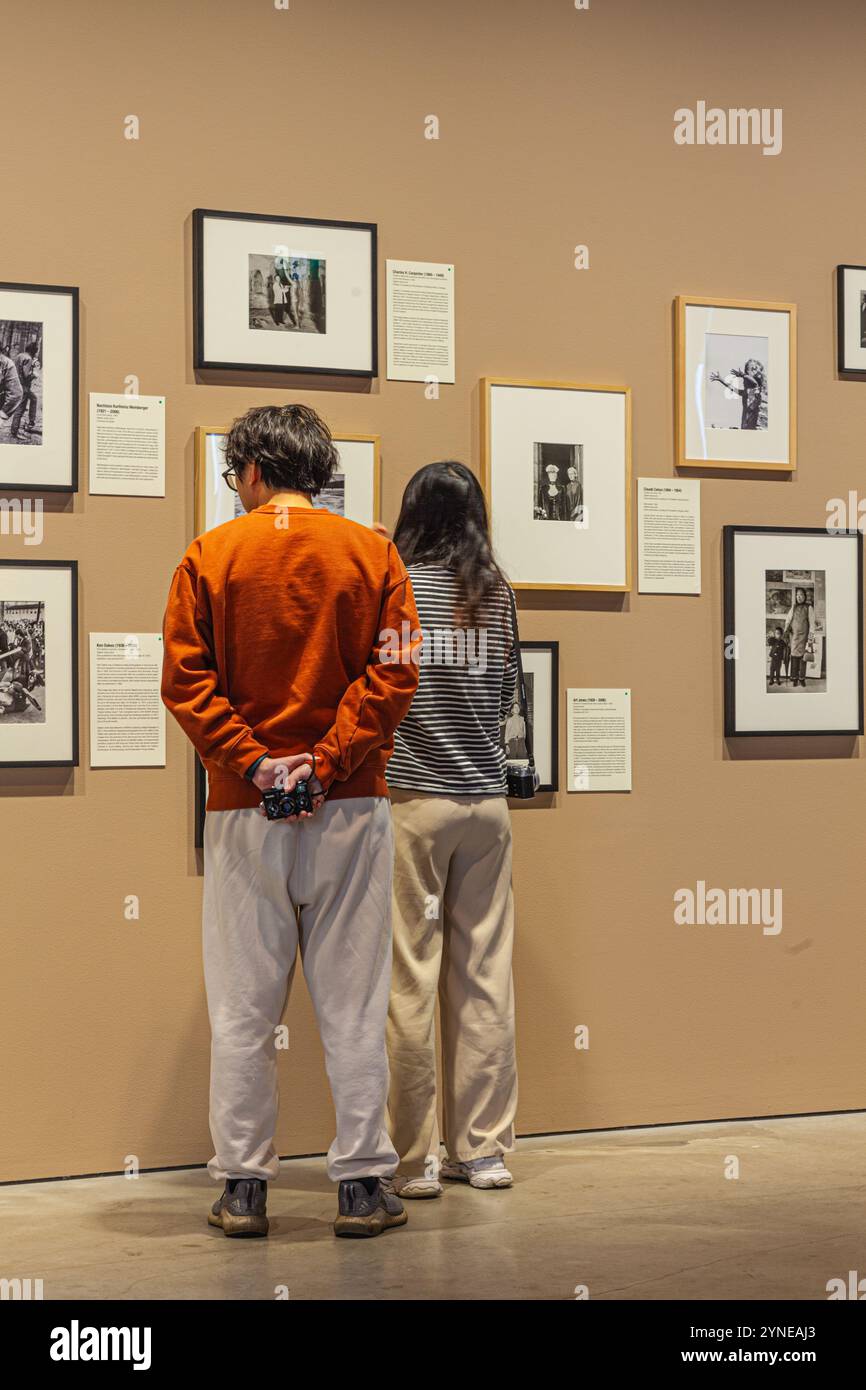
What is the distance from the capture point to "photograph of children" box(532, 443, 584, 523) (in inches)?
172

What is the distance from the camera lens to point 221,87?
4.10 m

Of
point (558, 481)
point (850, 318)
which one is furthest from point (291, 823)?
point (850, 318)

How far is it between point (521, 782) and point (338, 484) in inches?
36.9

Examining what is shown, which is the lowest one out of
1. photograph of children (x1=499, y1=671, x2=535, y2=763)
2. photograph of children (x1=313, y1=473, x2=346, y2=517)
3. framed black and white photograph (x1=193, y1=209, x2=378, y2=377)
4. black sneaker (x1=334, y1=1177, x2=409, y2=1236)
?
black sneaker (x1=334, y1=1177, x2=409, y2=1236)

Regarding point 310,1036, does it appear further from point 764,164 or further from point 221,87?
point 764,164

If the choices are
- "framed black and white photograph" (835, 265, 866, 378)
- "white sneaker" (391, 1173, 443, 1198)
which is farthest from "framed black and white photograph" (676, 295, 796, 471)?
"white sneaker" (391, 1173, 443, 1198)

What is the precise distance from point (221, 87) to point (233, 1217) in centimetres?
278

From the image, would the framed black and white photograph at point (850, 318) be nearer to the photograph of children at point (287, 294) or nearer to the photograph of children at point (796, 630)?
the photograph of children at point (796, 630)

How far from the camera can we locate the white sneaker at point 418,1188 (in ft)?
12.1

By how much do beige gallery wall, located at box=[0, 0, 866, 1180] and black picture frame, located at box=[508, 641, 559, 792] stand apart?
0.15 ft

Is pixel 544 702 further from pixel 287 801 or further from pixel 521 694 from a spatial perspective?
pixel 287 801

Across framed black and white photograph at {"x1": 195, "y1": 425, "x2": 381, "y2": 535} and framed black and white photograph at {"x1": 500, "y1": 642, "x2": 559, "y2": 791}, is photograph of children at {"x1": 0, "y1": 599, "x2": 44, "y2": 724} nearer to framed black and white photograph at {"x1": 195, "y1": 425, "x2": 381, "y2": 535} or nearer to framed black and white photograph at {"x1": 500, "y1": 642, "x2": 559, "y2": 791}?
framed black and white photograph at {"x1": 195, "y1": 425, "x2": 381, "y2": 535}

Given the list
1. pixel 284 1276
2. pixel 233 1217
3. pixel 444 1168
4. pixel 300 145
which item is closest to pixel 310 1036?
pixel 444 1168

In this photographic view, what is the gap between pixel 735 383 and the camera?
4562 mm
